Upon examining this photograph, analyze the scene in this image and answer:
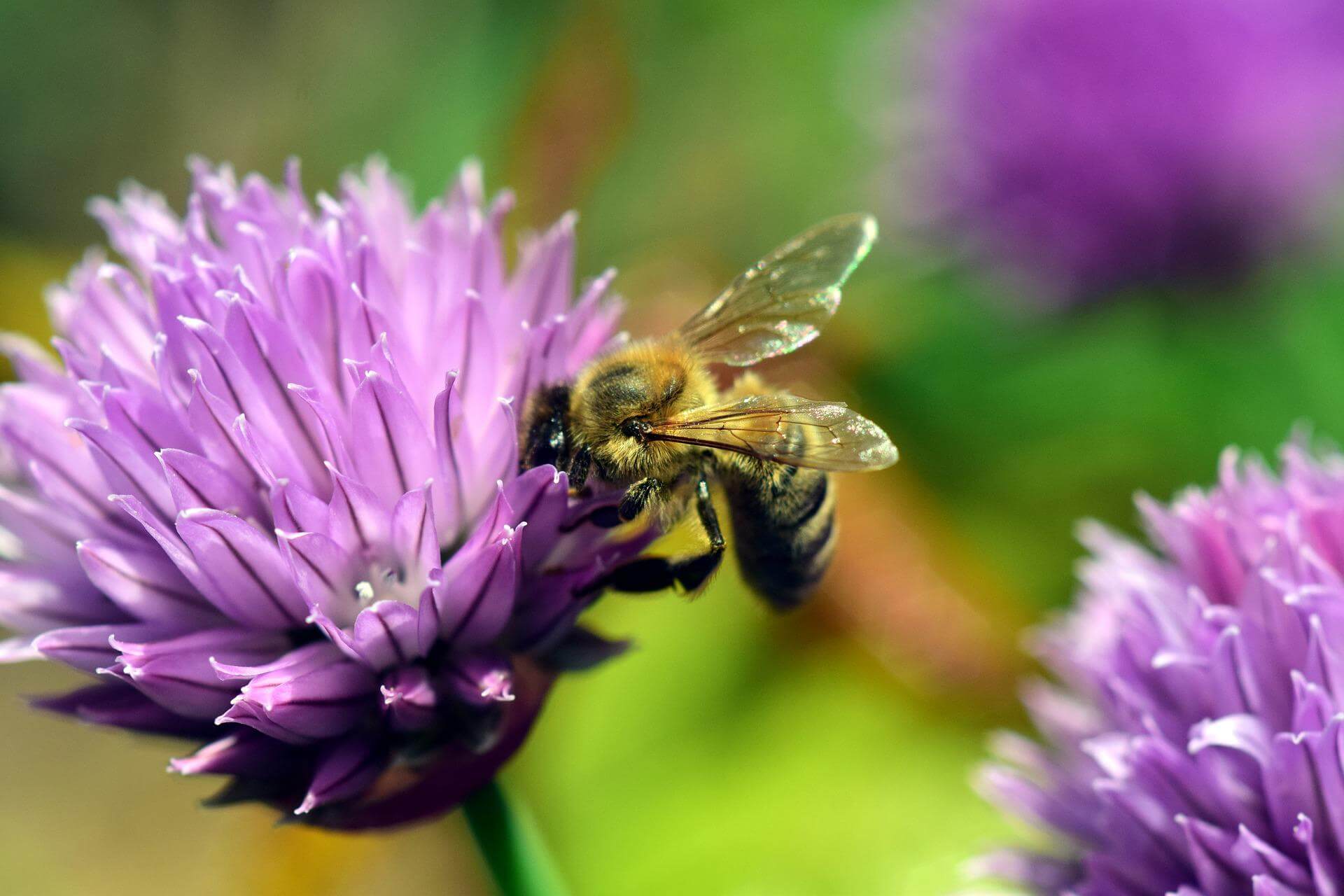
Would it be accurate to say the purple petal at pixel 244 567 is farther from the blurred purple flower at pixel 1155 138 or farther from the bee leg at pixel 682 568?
the blurred purple flower at pixel 1155 138

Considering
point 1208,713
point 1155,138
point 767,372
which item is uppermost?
point 1155,138

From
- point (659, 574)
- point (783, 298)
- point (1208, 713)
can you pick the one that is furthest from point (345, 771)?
point (1208, 713)

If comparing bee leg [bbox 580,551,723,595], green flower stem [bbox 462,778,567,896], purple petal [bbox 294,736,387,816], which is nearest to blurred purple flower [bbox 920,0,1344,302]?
bee leg [bbox 580,551,723,595]

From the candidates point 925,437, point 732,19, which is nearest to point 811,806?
point 925,437

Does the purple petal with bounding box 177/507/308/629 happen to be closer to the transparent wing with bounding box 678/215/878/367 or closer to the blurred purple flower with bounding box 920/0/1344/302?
the transparent wing with bounding box 678/215/878/367

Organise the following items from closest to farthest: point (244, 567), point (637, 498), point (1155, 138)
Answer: point (244, 567), point (637, 498), point (1155, 138)

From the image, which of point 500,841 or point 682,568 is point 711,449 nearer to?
point 682,568
